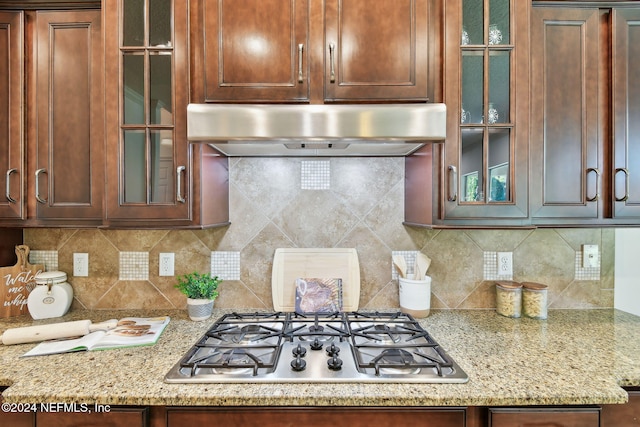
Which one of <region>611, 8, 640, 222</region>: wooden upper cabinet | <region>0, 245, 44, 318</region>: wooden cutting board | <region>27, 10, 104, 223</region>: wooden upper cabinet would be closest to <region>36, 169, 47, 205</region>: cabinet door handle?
<region>27, 10, 104, 223</region>: wooden upper cabinet

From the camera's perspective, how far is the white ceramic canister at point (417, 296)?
150 centimetres

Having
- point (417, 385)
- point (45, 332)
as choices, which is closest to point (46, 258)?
point (45, 332)

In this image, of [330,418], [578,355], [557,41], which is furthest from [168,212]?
[557,41]

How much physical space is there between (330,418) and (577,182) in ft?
4.41

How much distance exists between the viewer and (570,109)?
4.39 feet

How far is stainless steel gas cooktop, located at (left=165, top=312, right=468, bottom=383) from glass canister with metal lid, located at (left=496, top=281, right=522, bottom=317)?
474mm

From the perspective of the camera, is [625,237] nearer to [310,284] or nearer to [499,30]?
[499,30]

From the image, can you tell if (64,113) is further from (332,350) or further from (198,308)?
(332,350)

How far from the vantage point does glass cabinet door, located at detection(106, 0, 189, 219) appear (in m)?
1.27

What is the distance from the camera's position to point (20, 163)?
53.0 inches

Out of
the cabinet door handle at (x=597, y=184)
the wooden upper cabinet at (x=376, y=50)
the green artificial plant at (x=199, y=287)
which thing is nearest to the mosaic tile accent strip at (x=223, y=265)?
the green artificial plant at (x=199, y=287)

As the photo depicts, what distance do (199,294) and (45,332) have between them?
0.57 m

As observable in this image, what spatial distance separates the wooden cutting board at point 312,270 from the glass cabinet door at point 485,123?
566mm

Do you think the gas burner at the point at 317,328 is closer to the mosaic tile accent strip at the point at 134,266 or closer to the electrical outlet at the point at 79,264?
the mosaic tile accent strip at the point at 134,266
